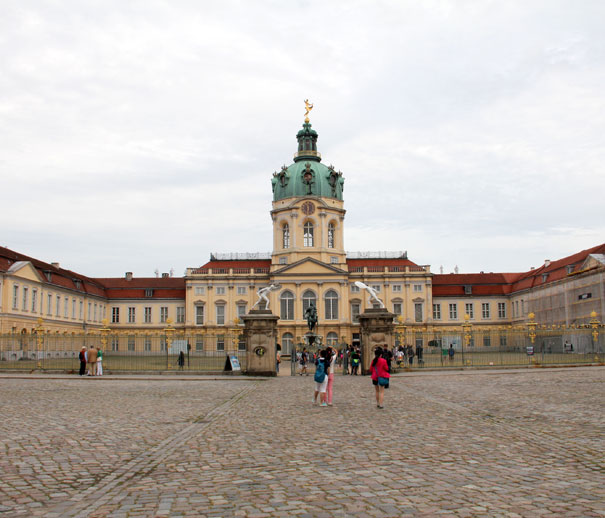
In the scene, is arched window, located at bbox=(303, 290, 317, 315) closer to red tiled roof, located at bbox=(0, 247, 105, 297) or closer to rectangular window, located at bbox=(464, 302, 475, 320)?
rectangular window, located at bbox=(464, 302, 475, 320)

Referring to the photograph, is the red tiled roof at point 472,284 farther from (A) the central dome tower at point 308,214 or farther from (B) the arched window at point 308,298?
(B) the arched window at point 308,298

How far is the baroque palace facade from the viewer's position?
7475 centimetres

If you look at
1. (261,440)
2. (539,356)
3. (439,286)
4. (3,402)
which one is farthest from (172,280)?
(261,440)

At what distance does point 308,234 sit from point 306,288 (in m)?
6.72

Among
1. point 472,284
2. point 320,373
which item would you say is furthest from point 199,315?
point 320,373

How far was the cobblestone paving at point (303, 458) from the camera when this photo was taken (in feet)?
23.0

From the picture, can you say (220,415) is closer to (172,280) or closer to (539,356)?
(539,356)

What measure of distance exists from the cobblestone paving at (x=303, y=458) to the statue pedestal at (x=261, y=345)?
11581 mm

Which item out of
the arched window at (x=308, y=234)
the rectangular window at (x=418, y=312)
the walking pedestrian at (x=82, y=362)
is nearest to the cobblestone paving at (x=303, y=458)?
the walking pedestrian at (x=82, y=362)

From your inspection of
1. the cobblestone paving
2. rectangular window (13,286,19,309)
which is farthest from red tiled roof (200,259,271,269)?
the cobblestone paving

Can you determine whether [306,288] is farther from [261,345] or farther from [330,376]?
[330,376]

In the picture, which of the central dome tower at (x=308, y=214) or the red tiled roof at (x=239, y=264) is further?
the red tiled roof at (x=239, y=264)

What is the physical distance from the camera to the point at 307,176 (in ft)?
254

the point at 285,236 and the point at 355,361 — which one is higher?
the point at 285,236
